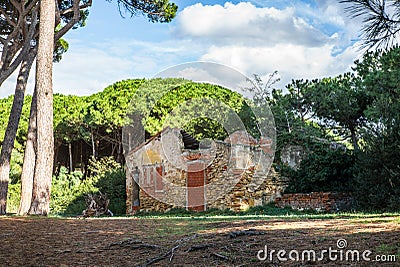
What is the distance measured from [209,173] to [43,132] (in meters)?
5.55

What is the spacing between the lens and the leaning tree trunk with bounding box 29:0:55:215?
9.62 meters

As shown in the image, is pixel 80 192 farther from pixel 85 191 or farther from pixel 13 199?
pixel 13 199

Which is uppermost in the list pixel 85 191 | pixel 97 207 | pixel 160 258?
pixel 85 191

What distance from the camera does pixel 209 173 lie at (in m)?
13.5

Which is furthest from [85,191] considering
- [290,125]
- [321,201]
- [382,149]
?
[382,149]

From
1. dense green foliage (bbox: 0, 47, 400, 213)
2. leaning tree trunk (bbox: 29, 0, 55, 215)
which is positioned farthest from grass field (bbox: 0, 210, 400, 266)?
leaning tree trunk (bbox: 29, 0, 55, 215)

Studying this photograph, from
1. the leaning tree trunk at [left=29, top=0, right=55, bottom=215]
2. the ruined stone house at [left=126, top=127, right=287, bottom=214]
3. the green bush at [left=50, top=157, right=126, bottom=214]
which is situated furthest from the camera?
the green bush at [left=50, top=157, right=126, bottom=214]

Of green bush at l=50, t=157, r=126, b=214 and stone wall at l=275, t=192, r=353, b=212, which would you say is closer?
stone wall at l=275, t=192, r=353, b=212

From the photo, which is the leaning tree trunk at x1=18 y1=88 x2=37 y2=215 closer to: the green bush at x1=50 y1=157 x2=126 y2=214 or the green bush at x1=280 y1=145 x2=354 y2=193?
the green bush at x1=50 y1=157 x2=126 y2=214

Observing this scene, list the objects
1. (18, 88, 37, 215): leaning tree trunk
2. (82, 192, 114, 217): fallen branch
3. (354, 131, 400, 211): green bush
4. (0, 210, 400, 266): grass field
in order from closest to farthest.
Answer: (0, 210, 400, 266): grass field < (354, 131, 400, 211): green bush < (18, 88, 37, 215): leaning tree trunk < (82, 192, 114, 217): fallen branch

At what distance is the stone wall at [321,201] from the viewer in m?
11.7

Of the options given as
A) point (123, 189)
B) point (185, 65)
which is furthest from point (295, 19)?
point (123, 189)

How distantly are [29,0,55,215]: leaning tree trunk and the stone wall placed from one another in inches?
265

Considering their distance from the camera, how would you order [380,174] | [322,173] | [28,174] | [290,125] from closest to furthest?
1. [380,174]
2. [28,174]
3. [322,173]
4. [290,125]
